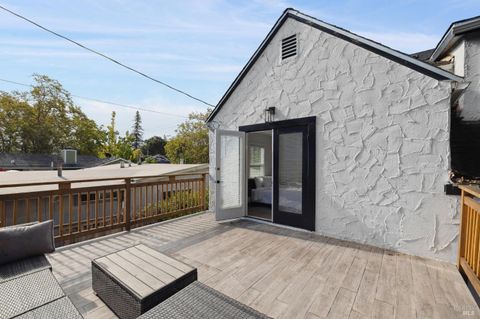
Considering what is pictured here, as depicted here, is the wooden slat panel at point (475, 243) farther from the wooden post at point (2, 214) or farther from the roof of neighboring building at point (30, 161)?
the roof of neighboring building at point (30, 161)

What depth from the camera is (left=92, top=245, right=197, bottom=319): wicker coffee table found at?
163cm

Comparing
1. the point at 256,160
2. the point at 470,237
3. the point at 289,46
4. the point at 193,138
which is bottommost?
the point at 470,237

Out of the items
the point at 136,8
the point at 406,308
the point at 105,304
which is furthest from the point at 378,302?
the point at 136,8

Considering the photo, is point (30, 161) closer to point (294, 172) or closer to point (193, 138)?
point (193, 138)

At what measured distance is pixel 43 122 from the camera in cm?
2238

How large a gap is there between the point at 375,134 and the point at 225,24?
14.9ft

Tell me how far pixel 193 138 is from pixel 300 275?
632 inches

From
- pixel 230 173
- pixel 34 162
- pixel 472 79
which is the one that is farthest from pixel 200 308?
pixel 34 162

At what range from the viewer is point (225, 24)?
17.9ft

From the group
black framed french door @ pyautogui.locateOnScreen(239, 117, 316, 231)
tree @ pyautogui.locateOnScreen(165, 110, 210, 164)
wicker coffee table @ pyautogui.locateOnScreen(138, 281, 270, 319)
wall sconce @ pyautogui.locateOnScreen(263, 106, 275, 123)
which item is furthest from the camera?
tree @ pyautogui.locateOnScreen(165, 110, 210, 164)

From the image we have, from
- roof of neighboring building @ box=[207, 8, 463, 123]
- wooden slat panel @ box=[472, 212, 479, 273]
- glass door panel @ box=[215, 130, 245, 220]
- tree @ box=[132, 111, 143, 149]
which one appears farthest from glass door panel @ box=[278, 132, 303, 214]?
tree @ box=[132, 111, 143, 149]

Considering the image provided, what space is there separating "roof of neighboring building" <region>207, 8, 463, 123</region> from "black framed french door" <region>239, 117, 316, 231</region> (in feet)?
4.80

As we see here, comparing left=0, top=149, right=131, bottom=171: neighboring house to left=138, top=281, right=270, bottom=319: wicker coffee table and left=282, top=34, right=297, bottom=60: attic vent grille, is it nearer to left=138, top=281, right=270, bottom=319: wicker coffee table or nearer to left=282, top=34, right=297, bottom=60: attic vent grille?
left=282, top=34, right=297, bottom=60: attic vent grille

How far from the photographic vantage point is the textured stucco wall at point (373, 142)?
304cm
